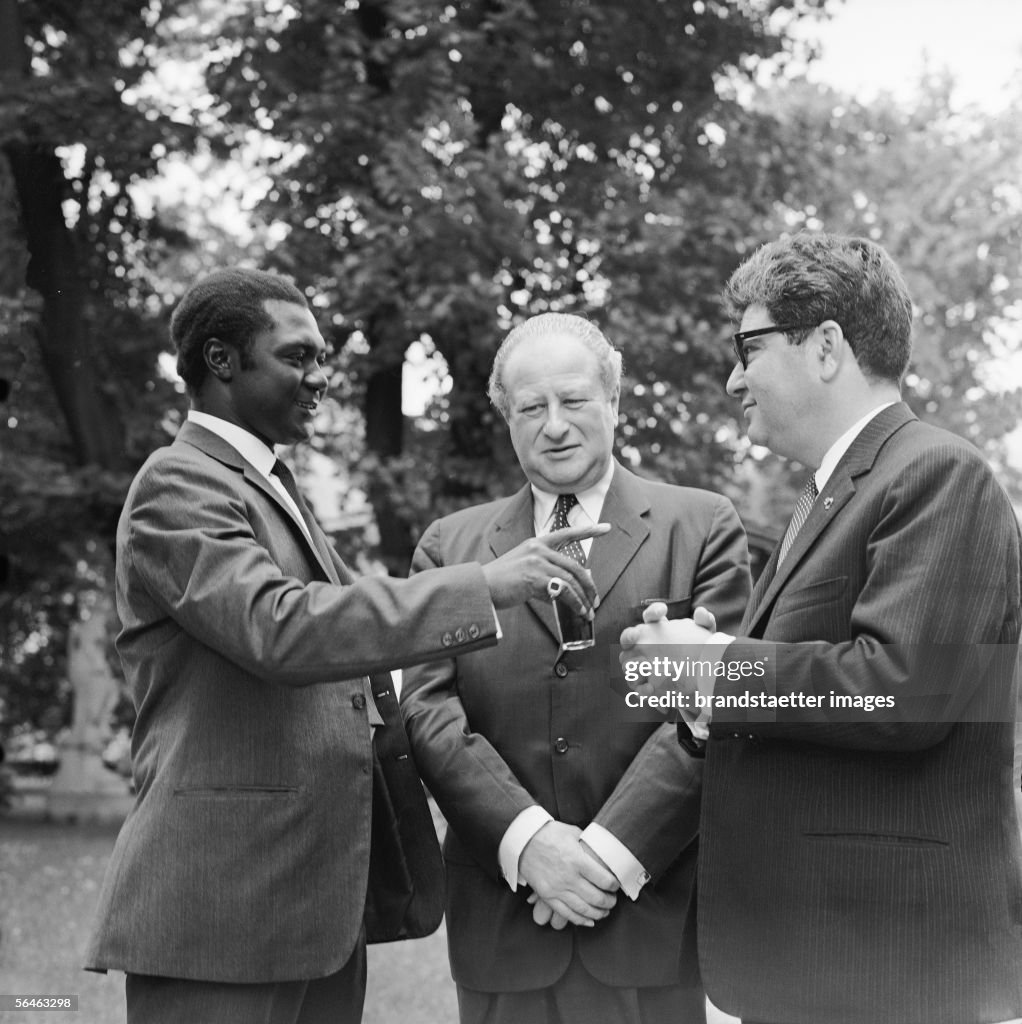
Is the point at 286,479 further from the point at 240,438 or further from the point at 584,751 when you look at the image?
the point at 584,751

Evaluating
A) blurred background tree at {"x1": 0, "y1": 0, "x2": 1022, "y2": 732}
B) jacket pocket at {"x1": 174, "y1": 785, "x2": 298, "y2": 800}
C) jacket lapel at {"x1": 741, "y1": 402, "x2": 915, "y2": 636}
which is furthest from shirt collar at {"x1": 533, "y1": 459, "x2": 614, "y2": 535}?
blurred background tree at {"x1": 0, "y1": 0, "x2": 1022, "y2": 732}

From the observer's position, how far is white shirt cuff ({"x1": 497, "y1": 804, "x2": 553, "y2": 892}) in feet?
10.9

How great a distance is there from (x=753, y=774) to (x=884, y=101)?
55.8 ft

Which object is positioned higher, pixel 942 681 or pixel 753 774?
pixel 942 681

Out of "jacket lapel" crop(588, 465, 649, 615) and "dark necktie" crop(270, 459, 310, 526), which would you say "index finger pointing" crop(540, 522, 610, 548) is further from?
"dark necktie" crop(270, 459, 310, 526)

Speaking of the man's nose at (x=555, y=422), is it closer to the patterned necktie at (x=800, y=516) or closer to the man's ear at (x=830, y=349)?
the patterned necktie at (x=800, y=516)

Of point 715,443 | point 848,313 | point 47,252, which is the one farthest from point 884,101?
point 848,313

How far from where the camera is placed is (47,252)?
39.9ft

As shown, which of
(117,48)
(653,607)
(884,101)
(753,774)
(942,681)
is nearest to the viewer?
(942,681)

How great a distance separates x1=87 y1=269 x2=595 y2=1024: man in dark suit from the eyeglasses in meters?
0.59

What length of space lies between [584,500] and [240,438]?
3.29 ft

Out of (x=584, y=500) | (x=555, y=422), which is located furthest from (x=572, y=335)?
(x=584, y=500)

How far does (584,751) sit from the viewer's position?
3.44 meters

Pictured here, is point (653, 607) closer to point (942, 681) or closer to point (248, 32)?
point (942, 681)
